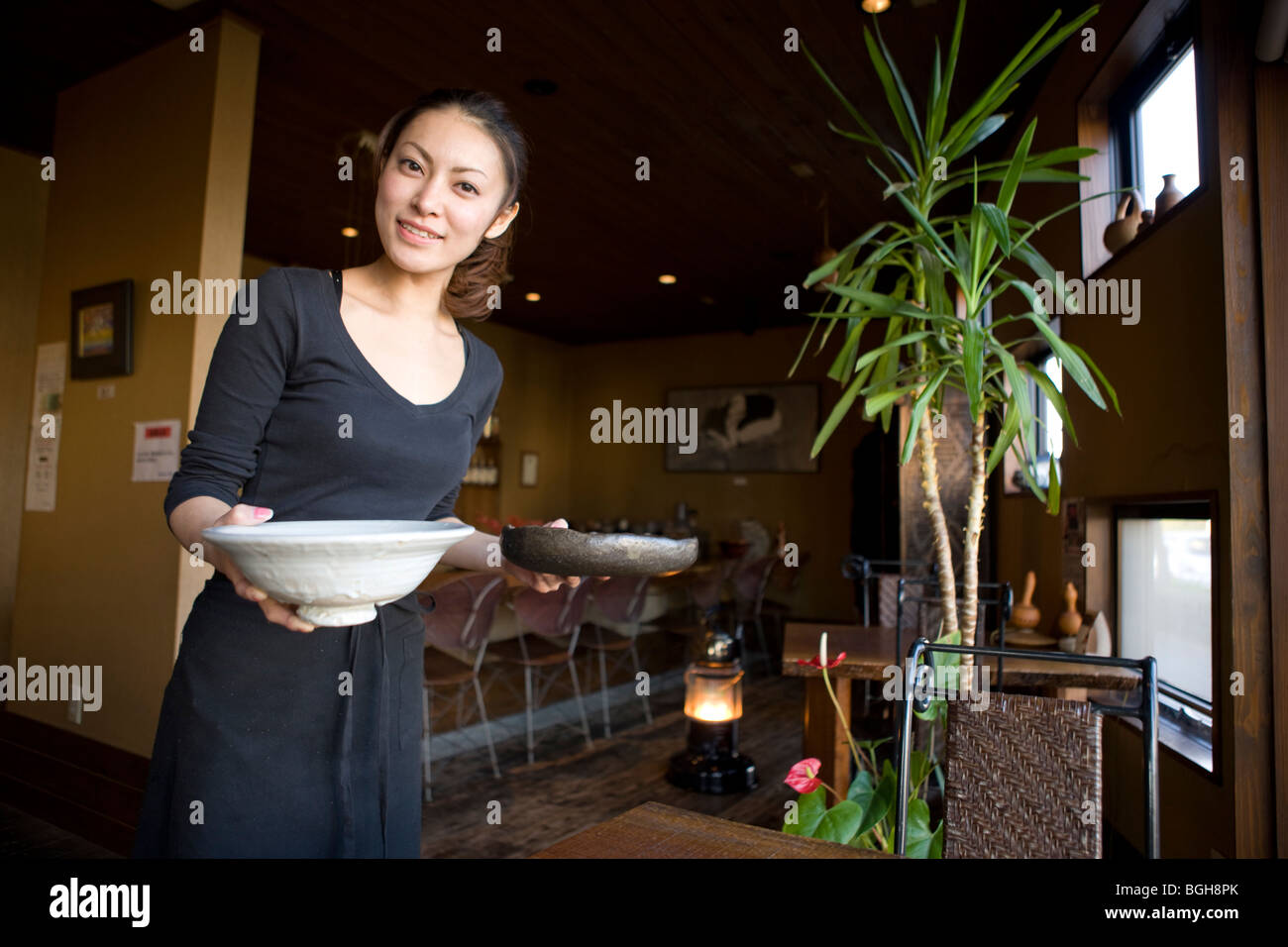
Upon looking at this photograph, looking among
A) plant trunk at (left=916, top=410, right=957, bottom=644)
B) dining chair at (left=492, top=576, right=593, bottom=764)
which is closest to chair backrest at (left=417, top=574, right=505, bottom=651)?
dining chair at (left=492, top=576, right=593, bottom=764)

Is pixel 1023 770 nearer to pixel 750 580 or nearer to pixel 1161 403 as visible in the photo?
pixel 1161 403

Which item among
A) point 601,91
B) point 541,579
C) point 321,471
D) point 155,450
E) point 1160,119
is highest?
point 601,91

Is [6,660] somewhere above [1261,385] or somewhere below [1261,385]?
below

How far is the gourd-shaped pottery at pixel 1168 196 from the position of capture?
2293 mm

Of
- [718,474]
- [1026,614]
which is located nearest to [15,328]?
[1026,614]

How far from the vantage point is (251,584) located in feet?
2.18

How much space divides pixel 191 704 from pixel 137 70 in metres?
3.40

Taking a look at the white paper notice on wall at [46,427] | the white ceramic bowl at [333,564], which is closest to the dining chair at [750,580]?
the white paper notice on wall at [46,427]

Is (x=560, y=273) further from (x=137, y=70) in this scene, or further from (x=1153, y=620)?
(x=1153, y=620)

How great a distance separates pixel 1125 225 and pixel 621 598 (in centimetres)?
282

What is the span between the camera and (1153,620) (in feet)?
8.89

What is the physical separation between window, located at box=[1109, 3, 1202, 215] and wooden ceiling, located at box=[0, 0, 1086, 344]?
0.48m

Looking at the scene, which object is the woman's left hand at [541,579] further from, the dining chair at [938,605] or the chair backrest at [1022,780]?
the dining chair at [938,605]

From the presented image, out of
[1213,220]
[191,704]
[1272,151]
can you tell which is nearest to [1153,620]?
[1213,220]
